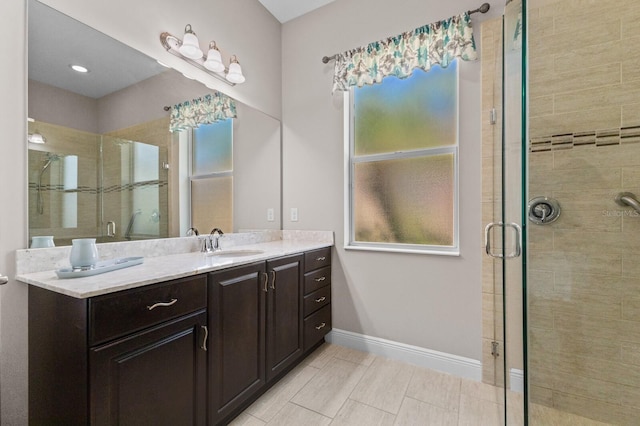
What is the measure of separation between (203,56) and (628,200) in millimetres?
2668

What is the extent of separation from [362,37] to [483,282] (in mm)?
2120

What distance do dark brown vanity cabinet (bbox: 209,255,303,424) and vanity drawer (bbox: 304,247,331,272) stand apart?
0.32 feet

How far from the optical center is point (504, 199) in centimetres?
146

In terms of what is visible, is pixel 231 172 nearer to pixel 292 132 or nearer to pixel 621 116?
pixel 292 132

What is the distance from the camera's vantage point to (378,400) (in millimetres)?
1657

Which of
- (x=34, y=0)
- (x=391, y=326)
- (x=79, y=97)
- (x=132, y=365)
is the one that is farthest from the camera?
(x=391, y=326)

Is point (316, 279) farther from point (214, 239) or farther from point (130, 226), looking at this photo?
point (130, 226)

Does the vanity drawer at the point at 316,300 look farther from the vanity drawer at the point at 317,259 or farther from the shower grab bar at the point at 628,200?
the shower grab bar at the point at 628,200

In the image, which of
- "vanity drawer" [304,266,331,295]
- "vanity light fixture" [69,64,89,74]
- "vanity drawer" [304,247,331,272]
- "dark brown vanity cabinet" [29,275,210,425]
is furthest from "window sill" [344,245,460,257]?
"vanity light fixture" [69,64,89,74]

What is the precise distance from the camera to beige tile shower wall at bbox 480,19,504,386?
176cm

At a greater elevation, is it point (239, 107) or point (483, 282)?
point (239, 107)

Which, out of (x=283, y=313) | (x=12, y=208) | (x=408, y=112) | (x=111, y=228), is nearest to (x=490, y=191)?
(x=408, y=112)

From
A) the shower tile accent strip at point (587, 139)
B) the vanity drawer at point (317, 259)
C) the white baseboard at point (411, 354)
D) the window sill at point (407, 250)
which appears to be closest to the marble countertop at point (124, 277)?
the vanity drawer at point (317, 259)

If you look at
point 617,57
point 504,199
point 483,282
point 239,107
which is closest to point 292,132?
point 239,107
